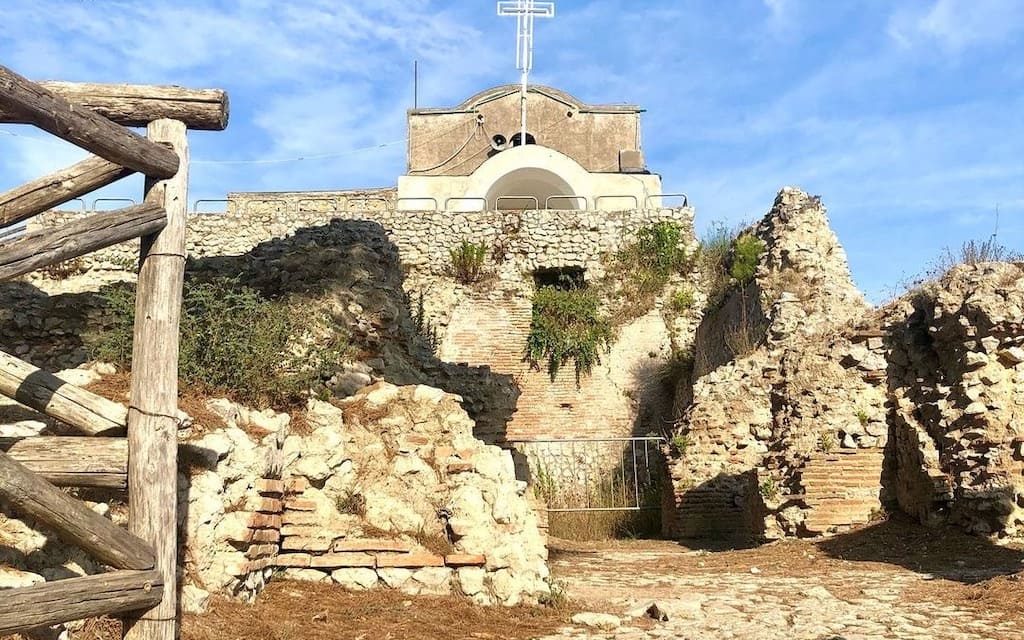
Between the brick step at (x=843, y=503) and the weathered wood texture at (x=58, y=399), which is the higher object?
the weathered wood texture at (x=58, y=399)

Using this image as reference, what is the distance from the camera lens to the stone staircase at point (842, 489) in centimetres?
1155

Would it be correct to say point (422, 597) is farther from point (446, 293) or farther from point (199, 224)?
point (199, 224)

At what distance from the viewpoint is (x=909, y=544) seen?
10.5 metres

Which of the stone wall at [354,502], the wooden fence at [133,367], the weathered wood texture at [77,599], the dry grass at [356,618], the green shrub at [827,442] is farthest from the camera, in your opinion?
the green shrub at [827,442]

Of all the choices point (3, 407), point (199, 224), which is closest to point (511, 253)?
point (199, 224)

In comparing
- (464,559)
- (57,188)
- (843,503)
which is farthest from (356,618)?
(843,503)

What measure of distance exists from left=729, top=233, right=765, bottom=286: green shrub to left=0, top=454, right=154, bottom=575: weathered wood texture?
14.8 metres

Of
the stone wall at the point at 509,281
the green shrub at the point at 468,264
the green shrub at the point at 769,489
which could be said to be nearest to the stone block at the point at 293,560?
the green shrub at the point at 769,489

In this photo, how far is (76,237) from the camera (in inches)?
167

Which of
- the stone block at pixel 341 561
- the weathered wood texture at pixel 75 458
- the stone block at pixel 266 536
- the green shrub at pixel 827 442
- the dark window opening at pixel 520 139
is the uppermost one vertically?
the dark window opening at pixel 520 139

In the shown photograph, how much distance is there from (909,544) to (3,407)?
8.97 metres

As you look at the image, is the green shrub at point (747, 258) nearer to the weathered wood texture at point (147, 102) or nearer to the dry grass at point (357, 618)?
the dry grass at point (357, 618)

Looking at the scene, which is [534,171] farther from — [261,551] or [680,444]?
[261,551]

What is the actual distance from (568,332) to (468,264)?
2.99 metres
